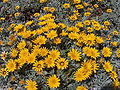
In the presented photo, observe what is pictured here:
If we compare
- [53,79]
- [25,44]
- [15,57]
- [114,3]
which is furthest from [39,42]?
[114,3]

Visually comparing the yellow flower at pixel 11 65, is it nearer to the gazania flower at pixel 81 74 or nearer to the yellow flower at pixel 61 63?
the yellow flower at pixel 61 63

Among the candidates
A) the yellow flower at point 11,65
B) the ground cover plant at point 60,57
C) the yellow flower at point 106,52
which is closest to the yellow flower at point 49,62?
the ground cover plant at point 60,57

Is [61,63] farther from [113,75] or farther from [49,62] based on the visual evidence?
[113,75]

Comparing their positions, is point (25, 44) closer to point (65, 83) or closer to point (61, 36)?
point (61, 36)

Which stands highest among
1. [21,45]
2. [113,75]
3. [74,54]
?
[21,45]

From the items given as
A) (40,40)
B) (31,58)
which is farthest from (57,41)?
(31,58)

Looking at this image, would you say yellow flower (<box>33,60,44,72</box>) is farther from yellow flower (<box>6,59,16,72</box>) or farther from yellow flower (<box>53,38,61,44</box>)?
yellow flower (<box>53,38,61,44</box>)

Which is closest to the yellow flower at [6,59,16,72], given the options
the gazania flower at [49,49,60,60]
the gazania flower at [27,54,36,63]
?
the gazania flower at [27,54,36,63]
